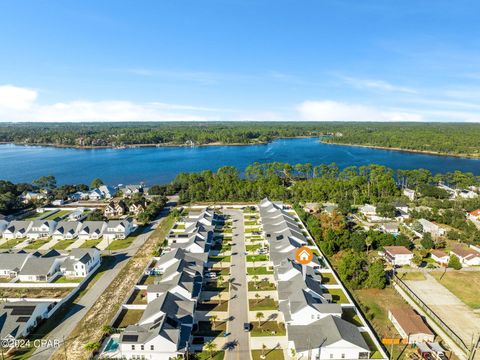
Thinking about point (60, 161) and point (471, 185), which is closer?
point (471, 185)

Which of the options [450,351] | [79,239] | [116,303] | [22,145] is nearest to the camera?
[450,351]

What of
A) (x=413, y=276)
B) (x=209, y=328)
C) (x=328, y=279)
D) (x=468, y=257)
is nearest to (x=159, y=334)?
(x=209, y=328)

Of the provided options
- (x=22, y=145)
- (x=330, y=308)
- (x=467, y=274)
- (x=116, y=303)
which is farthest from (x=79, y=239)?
(x=22, y=145)

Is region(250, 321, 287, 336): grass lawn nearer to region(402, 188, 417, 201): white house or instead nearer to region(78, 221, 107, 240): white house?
region(78, 221, 107, 240): white house

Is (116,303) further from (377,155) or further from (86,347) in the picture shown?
(377,155)

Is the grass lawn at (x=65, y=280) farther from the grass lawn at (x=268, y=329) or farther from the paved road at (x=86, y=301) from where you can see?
the grass lawn at (x=268, y=329)

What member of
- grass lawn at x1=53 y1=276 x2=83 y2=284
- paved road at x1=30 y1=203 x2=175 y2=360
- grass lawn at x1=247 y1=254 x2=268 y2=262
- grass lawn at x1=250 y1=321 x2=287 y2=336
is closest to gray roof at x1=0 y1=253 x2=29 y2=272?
grass lawn at x1=53 y1=276 x2=83 y2=284
